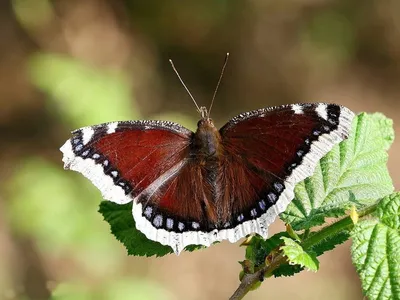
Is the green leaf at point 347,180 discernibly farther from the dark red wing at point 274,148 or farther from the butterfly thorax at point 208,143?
the butterfly thorax at point 208,143

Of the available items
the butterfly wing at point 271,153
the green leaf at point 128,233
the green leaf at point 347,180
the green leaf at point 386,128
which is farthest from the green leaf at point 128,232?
the green leaf at point 386,128

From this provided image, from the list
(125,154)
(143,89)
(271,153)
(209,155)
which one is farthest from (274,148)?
(143,89)

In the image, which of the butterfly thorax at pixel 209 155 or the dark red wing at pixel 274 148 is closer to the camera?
the dark red wing at pixel 274 148

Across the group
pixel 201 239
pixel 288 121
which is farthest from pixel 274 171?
pixel 201 239

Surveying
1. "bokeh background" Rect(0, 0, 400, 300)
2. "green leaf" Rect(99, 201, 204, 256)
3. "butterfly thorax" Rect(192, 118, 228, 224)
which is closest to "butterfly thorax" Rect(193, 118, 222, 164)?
"butterfly thorax" Rect(192, 118, 228, 224)

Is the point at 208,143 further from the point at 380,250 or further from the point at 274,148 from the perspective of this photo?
the point at 380,250

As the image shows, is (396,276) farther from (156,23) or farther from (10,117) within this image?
(156,23)
